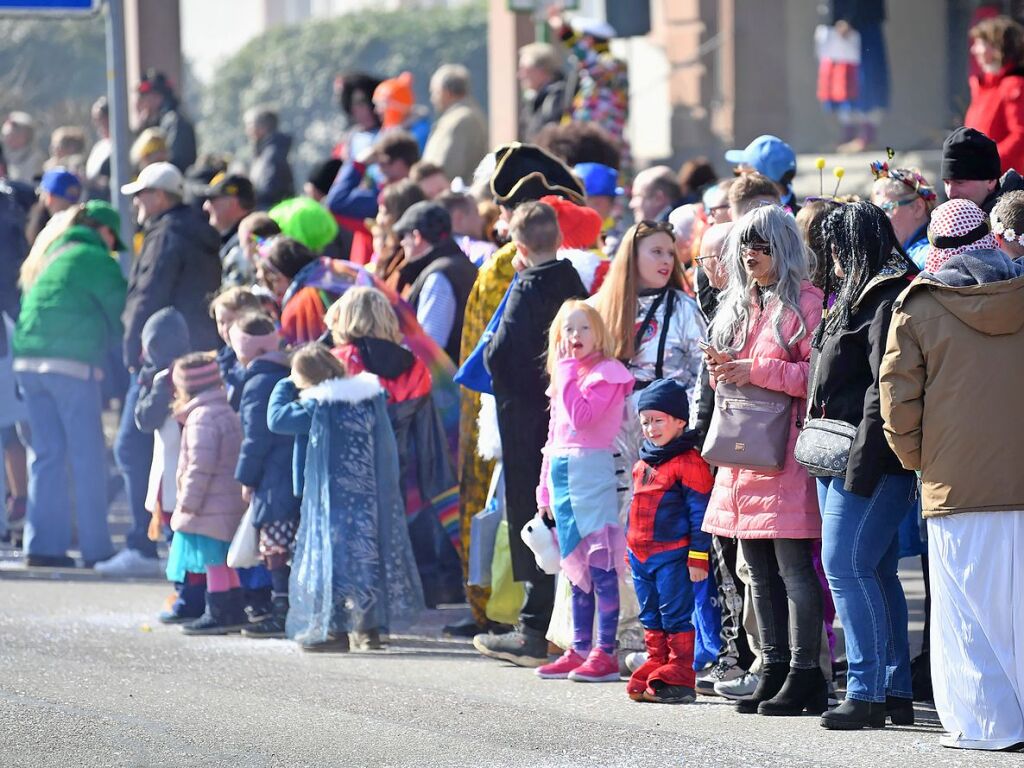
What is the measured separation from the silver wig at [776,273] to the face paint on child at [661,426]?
13.9 inches

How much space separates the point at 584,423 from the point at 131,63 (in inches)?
442

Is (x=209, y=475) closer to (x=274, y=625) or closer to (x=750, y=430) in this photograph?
(x=274, y=625)

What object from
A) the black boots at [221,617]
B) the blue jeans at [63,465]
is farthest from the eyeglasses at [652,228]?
the blue jeans at [63,465]

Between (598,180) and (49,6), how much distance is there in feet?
12.5

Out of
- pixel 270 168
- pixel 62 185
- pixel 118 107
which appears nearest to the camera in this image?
pixel 118 107

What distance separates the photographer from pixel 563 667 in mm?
8227

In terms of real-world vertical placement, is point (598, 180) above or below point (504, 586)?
above

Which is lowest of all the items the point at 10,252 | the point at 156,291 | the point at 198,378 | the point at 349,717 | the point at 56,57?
the point at 349,717

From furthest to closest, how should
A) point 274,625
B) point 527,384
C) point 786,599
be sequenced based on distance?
point 274,625 < point 527,384 < point 786,599

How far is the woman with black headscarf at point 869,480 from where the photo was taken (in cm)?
691

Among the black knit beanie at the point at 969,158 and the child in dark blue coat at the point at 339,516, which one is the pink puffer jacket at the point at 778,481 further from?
the child in dark blue coat at the point at 339,516

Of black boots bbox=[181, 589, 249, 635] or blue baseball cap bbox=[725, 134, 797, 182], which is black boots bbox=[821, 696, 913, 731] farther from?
black boots bbox=[181, 589, 249, 635]

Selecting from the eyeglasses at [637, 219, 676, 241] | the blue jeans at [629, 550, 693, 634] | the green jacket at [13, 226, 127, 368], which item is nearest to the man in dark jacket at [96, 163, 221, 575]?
the green jacket at [13, 226, 127, 368]

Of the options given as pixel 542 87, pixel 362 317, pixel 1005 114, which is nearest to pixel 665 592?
pixel 362 317
